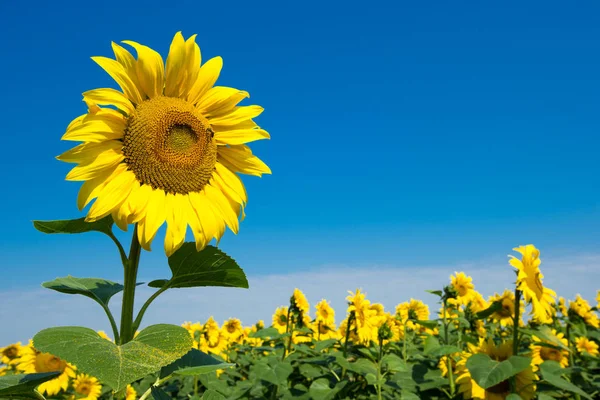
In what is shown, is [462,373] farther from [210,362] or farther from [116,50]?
[116,50]

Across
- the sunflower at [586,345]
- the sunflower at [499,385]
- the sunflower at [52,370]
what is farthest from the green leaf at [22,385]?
the sunflower at [586,345]

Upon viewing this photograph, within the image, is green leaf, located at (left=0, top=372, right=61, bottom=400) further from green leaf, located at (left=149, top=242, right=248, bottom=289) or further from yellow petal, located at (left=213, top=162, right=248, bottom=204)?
yellow petal, located at (left=213, top=162, right=248, bottom=204)

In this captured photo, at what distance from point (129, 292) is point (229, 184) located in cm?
59

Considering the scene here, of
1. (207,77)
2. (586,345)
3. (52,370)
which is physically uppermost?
(207,77)

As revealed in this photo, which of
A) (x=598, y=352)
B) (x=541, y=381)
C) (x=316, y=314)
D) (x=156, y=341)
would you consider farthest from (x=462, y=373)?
(x=598, y=352)

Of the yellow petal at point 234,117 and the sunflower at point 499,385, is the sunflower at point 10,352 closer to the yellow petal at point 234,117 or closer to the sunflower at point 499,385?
the sunflower at point 499,385

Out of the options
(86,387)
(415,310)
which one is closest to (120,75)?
(86,387)

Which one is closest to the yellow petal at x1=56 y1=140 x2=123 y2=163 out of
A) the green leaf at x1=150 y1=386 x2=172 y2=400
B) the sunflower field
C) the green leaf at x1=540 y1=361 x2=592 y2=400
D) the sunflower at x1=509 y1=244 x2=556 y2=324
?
the green leaf at x1=150 y1=386 x2=172 y2=400

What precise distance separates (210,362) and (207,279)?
1.09 feet

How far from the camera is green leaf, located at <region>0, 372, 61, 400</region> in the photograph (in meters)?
1.65

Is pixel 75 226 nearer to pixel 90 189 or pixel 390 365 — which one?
pixel 90 189

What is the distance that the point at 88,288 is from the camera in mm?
2057

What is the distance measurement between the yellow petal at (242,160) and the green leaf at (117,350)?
0.72 m

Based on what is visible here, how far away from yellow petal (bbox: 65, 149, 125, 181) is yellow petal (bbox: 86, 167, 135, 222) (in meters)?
0.05
